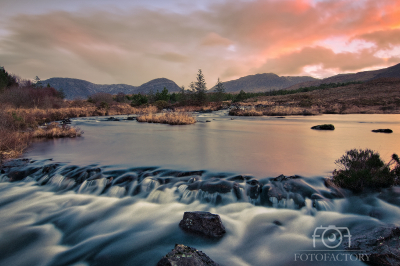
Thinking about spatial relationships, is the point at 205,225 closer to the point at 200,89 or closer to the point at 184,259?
the point at 184,259

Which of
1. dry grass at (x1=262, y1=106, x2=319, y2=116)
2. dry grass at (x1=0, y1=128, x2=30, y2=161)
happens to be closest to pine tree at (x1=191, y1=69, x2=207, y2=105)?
dry grass at (x1=262, y1=106, x2=319, y2=116)

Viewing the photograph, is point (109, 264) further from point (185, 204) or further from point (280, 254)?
point (280, 254)

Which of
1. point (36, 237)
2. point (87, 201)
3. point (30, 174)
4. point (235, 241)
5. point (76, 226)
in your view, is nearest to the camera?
point (235, 241)

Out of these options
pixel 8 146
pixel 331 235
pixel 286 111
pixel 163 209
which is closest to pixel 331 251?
pixel 331 235

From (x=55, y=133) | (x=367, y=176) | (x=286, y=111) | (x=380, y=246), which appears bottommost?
(x=380, y=246)

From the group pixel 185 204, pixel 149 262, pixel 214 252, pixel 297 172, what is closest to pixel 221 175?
pixel 185 204

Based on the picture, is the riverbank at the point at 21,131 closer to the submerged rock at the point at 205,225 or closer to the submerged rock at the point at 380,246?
the submerged rock at the point at 205,225

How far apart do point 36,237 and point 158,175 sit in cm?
384

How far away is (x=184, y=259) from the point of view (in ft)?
9.06

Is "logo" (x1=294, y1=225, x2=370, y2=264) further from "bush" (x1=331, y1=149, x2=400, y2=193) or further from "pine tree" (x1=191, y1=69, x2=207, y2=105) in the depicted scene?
"pine tree" (x1=191, y1=69, x2=207, y2=105)

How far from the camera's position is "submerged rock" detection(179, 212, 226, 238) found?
4375 mm

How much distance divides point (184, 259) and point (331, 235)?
11.3ft

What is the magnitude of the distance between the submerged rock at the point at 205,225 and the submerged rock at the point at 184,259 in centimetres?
132

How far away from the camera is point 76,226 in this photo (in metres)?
5.09
